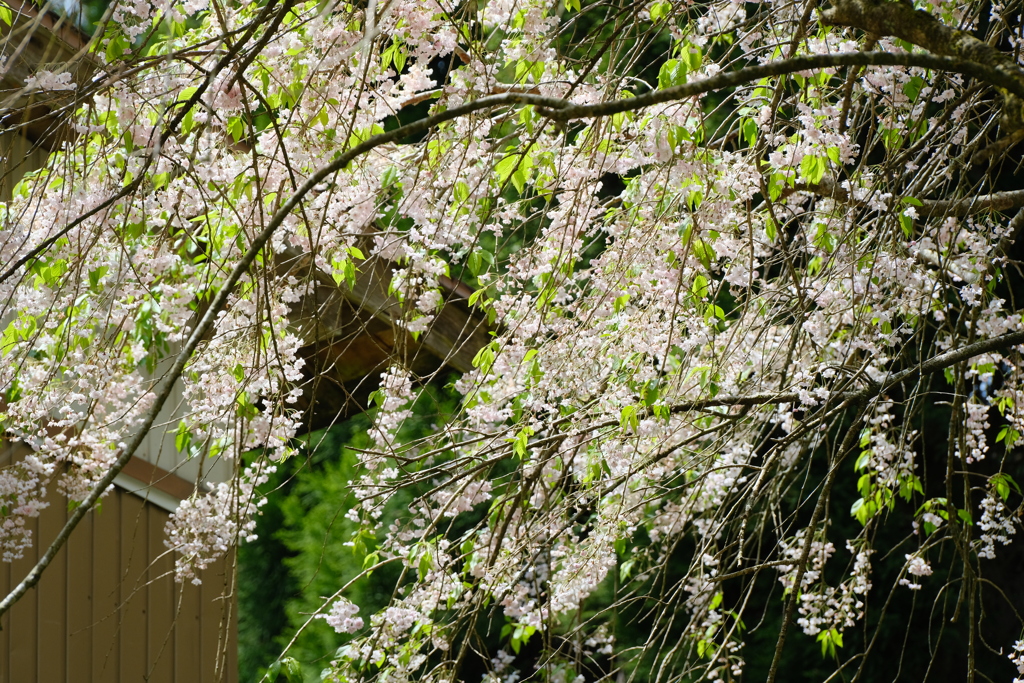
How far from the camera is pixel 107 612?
3354 millimetres

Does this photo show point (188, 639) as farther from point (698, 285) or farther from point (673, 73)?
point (673, 73)

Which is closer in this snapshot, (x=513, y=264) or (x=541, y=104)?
(x=541, y=104)

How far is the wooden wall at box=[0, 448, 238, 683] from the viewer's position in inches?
121

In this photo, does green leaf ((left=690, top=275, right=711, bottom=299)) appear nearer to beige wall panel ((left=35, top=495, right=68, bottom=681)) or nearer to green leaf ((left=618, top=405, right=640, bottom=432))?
green leaf ((left=618, top=405, right=640, bottom=432))

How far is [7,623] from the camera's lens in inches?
118

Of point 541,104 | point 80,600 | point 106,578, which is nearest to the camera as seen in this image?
point 541,104

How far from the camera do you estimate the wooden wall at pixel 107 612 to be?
3.07 metres

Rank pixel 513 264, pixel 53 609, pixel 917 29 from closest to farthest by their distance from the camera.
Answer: pixel 917 29 → pixel 513 264 → pixel 53 609

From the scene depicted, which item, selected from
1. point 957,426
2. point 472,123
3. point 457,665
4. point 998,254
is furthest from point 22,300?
point 998,254

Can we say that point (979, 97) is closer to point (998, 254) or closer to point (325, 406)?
point (998, 254)

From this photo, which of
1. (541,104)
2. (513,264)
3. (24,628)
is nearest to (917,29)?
(541,104)

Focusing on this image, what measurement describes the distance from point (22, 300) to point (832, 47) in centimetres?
224

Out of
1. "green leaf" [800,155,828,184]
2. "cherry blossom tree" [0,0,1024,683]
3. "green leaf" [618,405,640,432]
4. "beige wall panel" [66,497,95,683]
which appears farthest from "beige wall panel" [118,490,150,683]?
"green leaf" [800,155,828,184]

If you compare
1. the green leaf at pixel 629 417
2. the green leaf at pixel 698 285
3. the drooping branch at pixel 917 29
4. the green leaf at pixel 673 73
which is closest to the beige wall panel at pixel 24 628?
the green leaf at pixel 629 417
